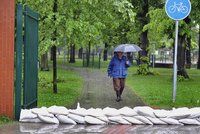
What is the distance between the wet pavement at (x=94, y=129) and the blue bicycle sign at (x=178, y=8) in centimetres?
452

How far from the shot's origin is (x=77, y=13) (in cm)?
1680

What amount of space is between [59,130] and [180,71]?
60.2 feet

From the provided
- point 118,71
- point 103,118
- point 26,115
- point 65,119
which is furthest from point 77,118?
point 118,71

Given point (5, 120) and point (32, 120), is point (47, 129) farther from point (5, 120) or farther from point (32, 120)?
point (5, 120)

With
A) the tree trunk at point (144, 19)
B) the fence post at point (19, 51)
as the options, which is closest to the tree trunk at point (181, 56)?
the tree trunk at point (144, 19)

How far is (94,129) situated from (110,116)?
2.67 ft

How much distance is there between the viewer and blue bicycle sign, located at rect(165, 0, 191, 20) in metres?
15.0

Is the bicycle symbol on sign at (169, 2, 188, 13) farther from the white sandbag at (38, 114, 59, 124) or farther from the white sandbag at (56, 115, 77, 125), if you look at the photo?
the white sandbag at (38, 114, 59, 124)

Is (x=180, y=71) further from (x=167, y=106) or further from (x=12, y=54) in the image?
(x=12, y=54)

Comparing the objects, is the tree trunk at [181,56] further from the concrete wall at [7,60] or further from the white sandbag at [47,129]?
the white sandbag at [47,129]

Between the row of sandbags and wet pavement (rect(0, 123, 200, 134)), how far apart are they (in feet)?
0.65

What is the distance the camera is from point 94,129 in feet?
35.8

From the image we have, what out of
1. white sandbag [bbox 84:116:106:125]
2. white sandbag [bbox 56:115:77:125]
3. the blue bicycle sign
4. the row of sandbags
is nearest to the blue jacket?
the blue bicycle sign

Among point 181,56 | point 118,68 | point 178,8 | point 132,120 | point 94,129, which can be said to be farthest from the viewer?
point 181,56
